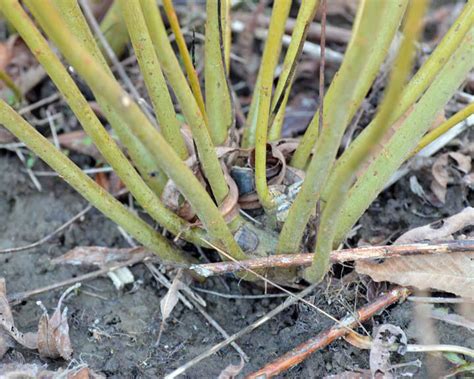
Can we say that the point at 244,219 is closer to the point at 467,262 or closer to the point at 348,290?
the point at 348,290

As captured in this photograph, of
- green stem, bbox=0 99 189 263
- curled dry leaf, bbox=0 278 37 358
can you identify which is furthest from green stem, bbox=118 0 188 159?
curled dry leaf, bbox=0 278 37 358

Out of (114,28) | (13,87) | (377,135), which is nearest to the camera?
(377,135)

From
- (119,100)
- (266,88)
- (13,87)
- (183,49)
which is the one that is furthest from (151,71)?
(13,87)

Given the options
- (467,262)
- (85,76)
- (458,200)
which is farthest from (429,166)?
(85,76)

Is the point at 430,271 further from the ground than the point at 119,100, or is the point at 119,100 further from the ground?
the point at 119,100

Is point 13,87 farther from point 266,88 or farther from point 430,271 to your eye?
point 430,271

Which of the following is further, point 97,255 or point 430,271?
point 97,255

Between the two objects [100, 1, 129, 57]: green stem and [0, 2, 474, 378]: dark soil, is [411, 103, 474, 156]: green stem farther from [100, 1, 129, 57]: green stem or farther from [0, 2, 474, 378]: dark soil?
[100, 1, 129, 57]: green stem
